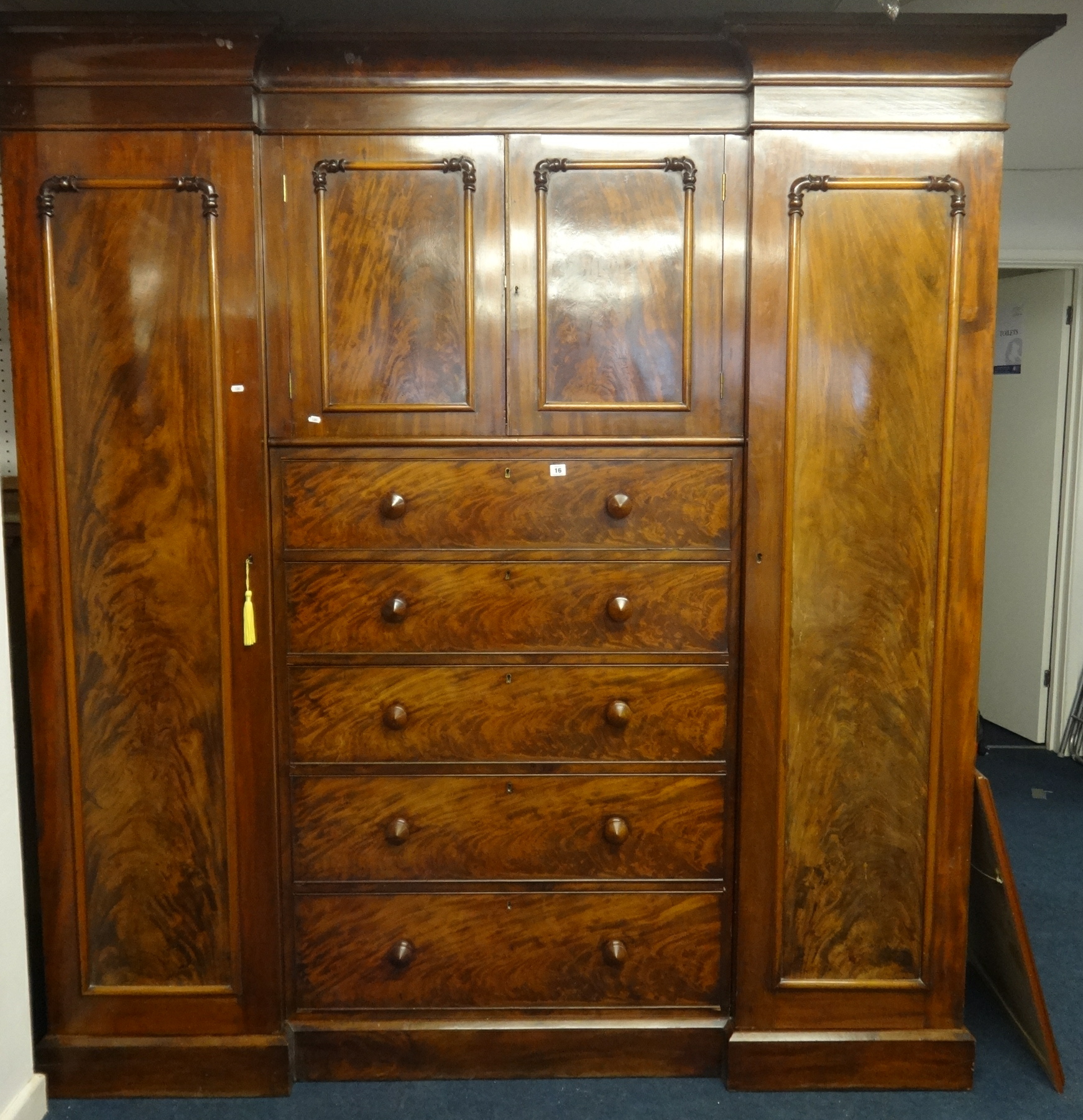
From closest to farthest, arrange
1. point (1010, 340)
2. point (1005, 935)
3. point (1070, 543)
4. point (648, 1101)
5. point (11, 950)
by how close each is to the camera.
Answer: point (11, 950)
point (648, 1101)
point (1005, 935)
point (1070, 543)
point (1010, 340)

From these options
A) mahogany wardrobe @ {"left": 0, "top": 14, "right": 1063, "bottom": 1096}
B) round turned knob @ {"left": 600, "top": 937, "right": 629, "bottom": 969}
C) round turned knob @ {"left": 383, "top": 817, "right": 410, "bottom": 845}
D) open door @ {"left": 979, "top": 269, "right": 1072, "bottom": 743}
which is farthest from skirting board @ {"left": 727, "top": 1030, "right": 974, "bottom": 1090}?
open door @ {"left": 979, "top": 269, "right": 1072, "bottom": 743}

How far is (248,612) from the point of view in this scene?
2.24m

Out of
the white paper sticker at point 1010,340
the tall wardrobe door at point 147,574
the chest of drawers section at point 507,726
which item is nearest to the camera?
the tall wardrobe door at point 147,574

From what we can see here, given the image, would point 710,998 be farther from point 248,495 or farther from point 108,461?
point 108,461

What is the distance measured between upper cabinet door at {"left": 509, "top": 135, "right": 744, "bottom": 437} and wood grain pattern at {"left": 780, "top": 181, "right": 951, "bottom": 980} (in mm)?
211

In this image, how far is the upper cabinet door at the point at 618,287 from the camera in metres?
2.22

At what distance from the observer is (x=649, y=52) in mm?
2174

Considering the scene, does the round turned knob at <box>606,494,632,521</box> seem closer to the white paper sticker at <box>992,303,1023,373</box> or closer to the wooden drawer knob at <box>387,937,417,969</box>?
the wooden drawer knob at <box>387,937,417,969</box>

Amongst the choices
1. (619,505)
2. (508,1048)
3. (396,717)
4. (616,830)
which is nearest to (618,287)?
(619,505)

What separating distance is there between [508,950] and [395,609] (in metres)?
0.87

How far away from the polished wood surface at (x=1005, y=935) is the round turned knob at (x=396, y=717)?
1.34m

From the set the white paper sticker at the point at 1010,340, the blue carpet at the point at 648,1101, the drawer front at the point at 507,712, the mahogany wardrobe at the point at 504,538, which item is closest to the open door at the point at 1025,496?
the white paper sticker at the point at 1010,340

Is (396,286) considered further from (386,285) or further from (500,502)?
(500,502)

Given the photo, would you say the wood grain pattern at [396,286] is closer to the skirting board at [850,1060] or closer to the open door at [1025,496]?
the skirting board at [850,1060]
